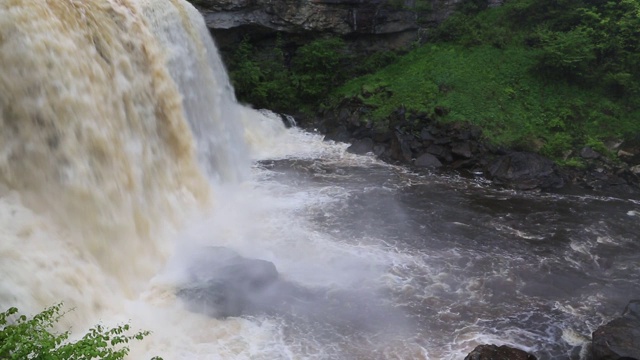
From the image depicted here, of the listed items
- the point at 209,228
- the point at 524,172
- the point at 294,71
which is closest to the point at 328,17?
the point at 294,71

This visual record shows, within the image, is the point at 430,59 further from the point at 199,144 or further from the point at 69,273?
the point at 69,273

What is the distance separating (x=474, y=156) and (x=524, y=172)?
1.97 m

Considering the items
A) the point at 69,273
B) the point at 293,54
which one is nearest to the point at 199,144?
the point at 69,273

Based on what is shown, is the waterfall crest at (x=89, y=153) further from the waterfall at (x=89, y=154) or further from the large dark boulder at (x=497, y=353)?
the large dark boulder at (x=497, y=353)

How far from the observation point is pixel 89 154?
10914 millimetres

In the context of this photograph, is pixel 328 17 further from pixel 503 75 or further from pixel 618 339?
pixel 618 339

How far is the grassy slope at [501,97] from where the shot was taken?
19828 mm

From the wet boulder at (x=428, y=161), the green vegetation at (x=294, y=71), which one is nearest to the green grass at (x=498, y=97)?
the green vegetation at (x=294, y=71)

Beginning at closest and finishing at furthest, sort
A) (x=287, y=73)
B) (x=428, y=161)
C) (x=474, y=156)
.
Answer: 1. (x=474, y=156)
2. (x=428, y=161)
3. (x=287, y=73)

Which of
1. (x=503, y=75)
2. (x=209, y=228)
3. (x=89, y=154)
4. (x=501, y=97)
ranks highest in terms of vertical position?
(x=89, y=154)

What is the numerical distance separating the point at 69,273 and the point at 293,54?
18296mm

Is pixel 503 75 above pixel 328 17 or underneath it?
underneath

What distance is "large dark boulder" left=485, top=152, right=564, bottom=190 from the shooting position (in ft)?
58.8

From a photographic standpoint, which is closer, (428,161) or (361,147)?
(428,161)
